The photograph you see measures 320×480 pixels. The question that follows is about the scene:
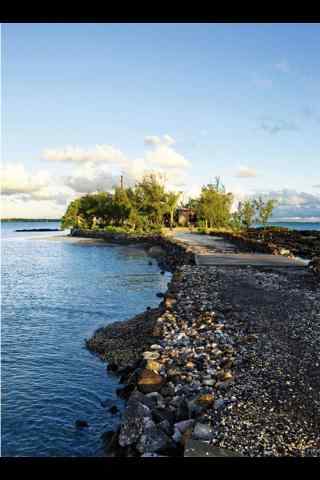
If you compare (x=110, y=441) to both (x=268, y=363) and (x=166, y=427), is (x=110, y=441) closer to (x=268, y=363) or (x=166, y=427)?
(x=166, y=427)

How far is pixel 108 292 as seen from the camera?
16.9m

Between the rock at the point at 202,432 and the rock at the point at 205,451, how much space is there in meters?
0.18

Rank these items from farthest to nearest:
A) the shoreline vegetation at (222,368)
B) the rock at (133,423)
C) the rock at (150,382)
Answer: the rock at (150,382) < the rock at (133,423) < the shoreline vegetation at (222,368)

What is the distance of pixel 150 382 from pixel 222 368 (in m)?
1.03

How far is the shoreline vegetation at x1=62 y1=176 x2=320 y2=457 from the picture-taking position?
3.91 metres

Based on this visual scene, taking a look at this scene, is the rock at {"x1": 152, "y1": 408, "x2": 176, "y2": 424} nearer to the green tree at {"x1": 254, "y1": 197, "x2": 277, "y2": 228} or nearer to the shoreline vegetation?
the shoreline vegetation

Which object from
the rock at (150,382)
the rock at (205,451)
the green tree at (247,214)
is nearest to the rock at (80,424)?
the rock at (150,382)

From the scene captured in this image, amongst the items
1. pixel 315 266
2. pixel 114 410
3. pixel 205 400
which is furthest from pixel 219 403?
pixel 315 266

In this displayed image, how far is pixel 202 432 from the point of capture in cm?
386

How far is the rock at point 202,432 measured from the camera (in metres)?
3.81

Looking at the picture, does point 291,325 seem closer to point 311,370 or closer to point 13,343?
point 311,370

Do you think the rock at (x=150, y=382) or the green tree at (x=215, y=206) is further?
the green tree at (x=215, y=206)

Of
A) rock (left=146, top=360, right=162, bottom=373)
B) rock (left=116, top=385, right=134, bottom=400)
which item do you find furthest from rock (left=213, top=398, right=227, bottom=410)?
rock (left=116, top=385, right=134, bottom=400)

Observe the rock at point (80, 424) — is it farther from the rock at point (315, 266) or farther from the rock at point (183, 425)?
the rock at point (315, 266)
